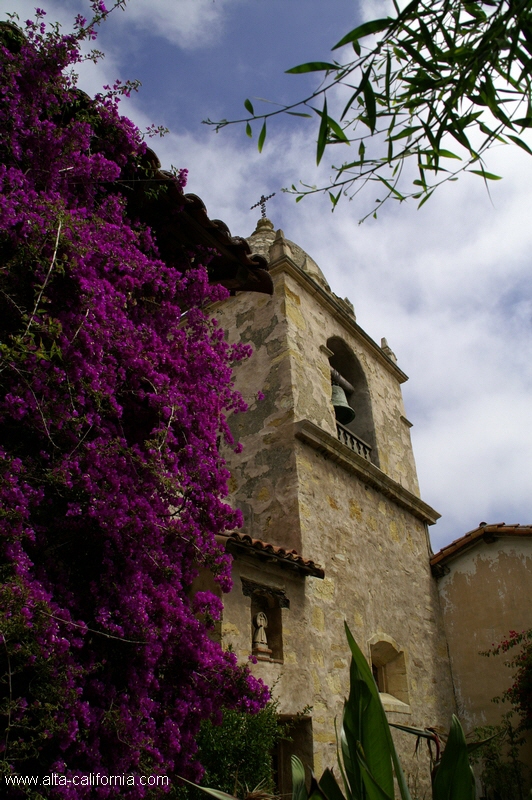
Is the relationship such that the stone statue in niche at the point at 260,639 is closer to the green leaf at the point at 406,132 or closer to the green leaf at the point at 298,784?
the green leaf at the point at 298,784

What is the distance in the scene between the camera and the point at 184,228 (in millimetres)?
5203

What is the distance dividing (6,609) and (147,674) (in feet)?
3.08

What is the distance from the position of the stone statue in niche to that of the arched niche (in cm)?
433

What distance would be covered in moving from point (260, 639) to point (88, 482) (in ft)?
10.5

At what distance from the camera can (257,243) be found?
11211 mm

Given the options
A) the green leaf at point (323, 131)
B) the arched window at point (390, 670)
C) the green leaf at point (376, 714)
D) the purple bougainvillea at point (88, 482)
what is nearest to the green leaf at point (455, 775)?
the green leaf at point (376, 714)

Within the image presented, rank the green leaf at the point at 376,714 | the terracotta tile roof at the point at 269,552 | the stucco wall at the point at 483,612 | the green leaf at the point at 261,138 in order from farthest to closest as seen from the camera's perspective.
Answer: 1. the stucco wall at the point at 483,612
2. the terracotta tile roof at the point at 269,552
3. the green leaf at the point at 376,714
4. the green leaf at the point at 261,138

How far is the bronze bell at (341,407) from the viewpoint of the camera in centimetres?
906

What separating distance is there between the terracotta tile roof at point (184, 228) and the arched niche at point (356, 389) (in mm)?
4409

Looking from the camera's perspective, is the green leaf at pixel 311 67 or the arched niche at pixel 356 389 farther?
the arched niche at pixel 356 389

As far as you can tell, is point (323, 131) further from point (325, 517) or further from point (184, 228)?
point (325, 517)

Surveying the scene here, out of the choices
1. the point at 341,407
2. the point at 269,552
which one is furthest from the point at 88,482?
the point at 341,407

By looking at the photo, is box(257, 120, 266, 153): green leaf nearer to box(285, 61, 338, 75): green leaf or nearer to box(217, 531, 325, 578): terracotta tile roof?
box(285, 61, 338, 75): green leaf

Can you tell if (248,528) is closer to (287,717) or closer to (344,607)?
(344,607)
